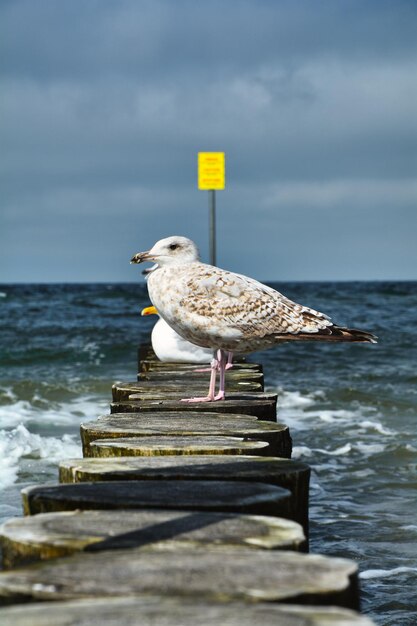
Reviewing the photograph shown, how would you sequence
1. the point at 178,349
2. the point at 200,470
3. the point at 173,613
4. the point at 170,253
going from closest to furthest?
the point at 173,613 < the point at 200,470 < the point at 170,253 < the point at 178,349

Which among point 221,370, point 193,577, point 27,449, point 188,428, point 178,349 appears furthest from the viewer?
point 27,449

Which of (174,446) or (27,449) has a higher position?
(174,446)

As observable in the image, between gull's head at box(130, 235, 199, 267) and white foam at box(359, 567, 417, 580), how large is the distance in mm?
1733

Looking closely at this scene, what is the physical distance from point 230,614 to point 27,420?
8120 millimetres

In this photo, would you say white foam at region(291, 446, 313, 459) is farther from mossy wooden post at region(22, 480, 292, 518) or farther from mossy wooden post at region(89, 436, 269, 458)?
mossy wooden post at region(22, 480, 292, 518)

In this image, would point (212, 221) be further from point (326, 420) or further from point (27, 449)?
point (27, 449)

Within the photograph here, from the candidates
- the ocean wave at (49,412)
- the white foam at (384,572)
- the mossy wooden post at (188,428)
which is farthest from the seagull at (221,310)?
the ocean wave at (49,412)

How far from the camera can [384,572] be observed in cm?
464

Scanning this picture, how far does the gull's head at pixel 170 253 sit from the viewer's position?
499cm

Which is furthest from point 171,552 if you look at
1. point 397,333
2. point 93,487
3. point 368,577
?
point 397,333

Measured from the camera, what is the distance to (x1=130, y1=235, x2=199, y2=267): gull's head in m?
4.99

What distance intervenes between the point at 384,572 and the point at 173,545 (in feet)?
8.90

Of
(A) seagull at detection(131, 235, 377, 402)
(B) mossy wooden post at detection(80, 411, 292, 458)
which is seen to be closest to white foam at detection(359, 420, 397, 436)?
(A) seagull at detection(131, 235, 377, 402)

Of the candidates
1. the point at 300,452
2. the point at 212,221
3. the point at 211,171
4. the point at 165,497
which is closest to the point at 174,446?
the point at 165,497
